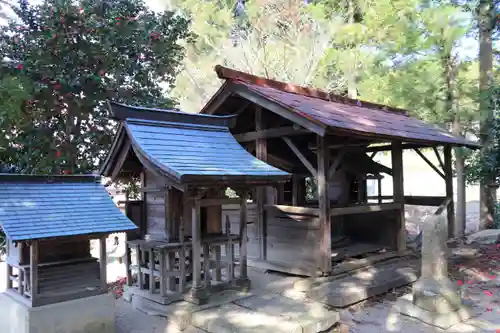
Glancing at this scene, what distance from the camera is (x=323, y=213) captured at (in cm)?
689

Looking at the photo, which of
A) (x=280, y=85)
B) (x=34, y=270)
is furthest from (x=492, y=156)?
(x=34, y=270)

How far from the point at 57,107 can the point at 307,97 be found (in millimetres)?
5094

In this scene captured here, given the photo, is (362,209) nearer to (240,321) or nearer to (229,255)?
(229,255)

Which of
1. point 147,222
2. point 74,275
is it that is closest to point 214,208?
point 147,222

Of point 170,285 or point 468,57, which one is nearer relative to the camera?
point 170,285

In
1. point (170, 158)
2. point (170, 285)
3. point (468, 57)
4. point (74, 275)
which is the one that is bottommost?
point (170, 285)

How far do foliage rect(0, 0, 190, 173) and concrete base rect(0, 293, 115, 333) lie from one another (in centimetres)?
326

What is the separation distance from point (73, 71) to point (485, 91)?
10363 mm

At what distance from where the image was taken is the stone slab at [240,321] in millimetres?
4805

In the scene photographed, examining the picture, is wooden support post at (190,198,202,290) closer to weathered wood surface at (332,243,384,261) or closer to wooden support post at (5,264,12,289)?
wooden support post at (5,264,12,289)

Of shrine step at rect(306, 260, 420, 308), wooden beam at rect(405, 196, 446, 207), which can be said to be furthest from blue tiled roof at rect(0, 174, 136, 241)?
wooden beam at rect(405, 196, 446, 207)

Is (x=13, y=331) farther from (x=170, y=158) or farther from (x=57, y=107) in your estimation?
(x=57, y=107)

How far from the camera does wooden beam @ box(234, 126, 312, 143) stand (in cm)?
736

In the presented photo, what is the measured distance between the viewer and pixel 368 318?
5715 millimetres
